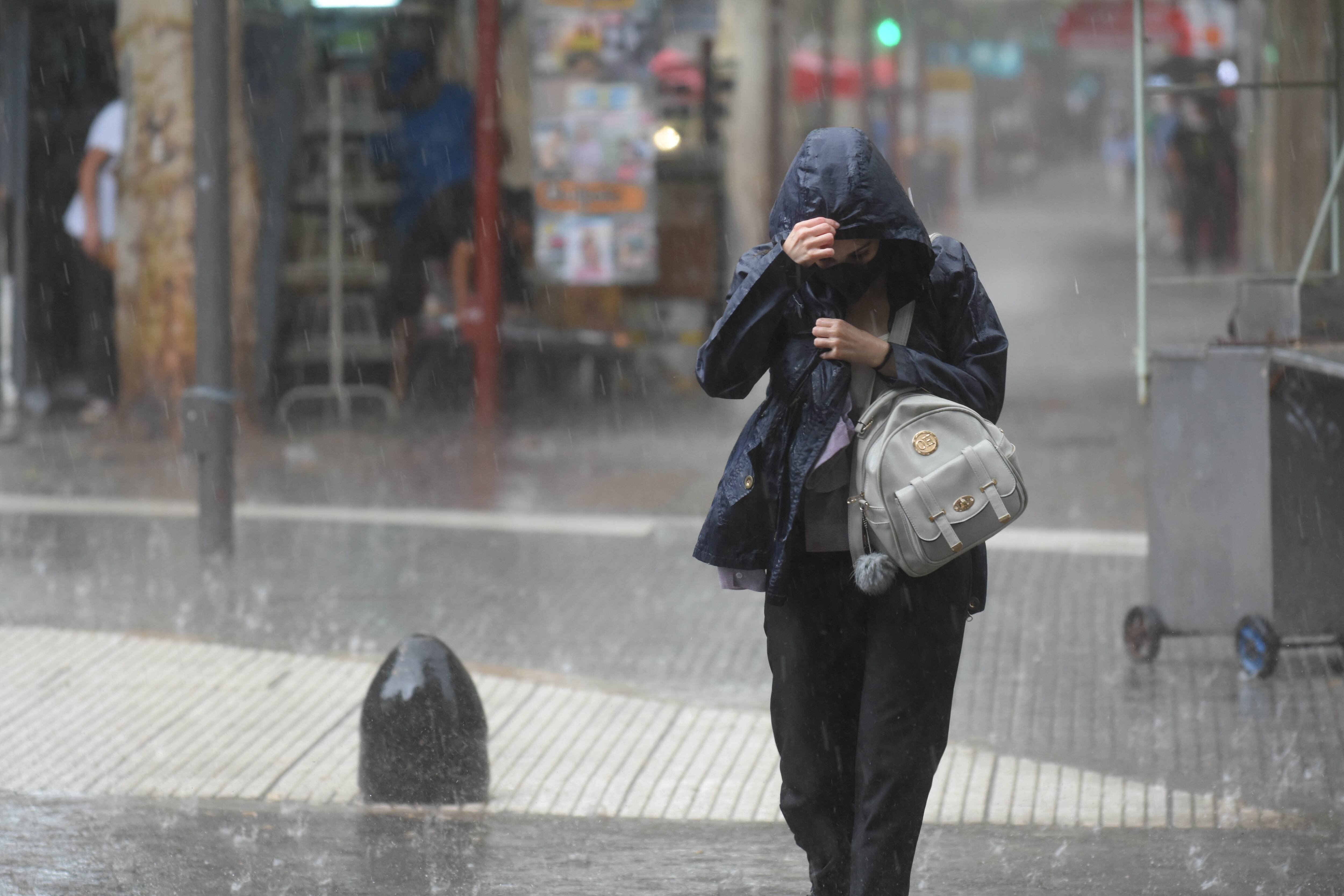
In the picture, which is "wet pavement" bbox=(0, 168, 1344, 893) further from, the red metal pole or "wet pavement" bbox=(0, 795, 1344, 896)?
the red metal pole

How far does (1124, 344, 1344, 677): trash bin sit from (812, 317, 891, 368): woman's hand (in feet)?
8.55

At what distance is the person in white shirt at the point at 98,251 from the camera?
12891mm

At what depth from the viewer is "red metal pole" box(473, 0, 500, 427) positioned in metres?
12.5

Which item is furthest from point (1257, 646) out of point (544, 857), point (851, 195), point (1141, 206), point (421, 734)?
point (851, 195)

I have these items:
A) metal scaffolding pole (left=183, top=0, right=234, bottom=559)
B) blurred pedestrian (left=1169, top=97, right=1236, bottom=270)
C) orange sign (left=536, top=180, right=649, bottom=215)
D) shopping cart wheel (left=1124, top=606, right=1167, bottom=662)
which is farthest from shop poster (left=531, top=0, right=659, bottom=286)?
blurred pedestrian (left=1169, top=97, right=1236, bottom=270)

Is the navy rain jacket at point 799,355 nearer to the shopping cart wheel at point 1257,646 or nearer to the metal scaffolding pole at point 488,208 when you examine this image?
the shopping cart wheel at point 1257,646

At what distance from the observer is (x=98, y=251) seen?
1302 cm

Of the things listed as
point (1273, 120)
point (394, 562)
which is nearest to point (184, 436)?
point (394, 562)

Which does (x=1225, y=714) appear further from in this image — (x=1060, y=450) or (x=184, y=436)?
(x=1060, y=450)

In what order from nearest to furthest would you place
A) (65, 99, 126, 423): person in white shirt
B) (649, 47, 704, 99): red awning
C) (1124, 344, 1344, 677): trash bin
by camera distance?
(1124, 344, 1344, 677): trash bin
(65, 99, 126, 423): person in white shirt
(649, 47, 704, 99): red awning

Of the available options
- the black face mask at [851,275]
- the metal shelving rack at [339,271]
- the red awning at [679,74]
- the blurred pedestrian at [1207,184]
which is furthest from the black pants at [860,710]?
the blurred pedestrian at [1207,184]

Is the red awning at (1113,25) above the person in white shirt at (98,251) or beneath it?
above

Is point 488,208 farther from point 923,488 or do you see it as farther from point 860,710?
point 923,488

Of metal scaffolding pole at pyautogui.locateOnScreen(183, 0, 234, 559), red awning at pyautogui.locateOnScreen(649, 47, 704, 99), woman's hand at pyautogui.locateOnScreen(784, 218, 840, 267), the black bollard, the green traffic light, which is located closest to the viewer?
woman's hand at pyautogui.locateOnScreen(784, 218, 840, 267)
